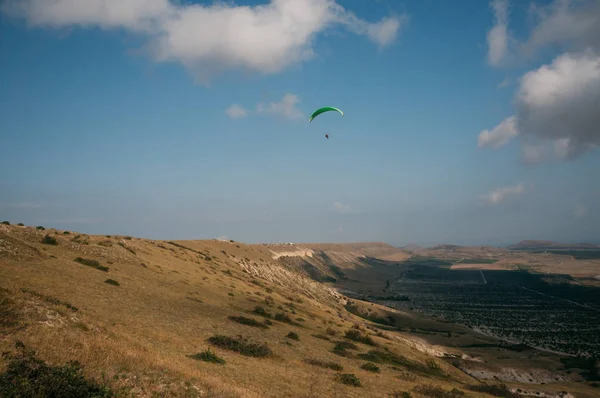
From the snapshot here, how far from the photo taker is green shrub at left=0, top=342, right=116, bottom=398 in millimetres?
10164

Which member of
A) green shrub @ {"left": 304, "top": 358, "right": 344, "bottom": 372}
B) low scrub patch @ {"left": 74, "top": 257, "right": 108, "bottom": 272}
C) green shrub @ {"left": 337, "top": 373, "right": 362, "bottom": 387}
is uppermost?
low scrub patch @ {"left": 74, "top": 257, "right": 108, "bottom": 272}

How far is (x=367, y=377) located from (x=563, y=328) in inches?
4264

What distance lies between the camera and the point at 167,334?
22672 mm

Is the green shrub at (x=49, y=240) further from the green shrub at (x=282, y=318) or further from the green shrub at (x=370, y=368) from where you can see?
the green shrub at (x=370, y=368)

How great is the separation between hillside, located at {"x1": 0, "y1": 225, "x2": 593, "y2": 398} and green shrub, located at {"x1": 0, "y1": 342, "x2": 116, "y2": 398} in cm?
63

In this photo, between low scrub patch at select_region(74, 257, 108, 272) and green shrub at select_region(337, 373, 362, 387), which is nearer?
green shrub at select_region(337, 373, 362, 387)

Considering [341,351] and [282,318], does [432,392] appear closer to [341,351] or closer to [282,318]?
[341,351]

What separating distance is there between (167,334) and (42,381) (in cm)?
1255

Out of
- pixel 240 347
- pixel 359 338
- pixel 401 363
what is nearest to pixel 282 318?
pixel 359 338

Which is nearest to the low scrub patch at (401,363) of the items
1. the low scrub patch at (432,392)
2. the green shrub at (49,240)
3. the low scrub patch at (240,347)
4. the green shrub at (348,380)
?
the low scrub patch at (432,392)

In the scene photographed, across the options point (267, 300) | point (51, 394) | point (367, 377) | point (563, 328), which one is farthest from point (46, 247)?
point (563, 328)

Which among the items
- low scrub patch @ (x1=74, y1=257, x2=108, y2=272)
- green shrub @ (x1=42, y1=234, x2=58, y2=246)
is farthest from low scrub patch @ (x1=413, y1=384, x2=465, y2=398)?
green shrub @ (x1=42, y1=234, x2=58, y2=246)

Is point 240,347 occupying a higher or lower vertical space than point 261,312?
higher

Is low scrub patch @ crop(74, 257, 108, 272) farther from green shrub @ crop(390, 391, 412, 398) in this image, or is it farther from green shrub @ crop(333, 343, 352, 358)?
green shrub @ crop(390, 391, 412, 398)
